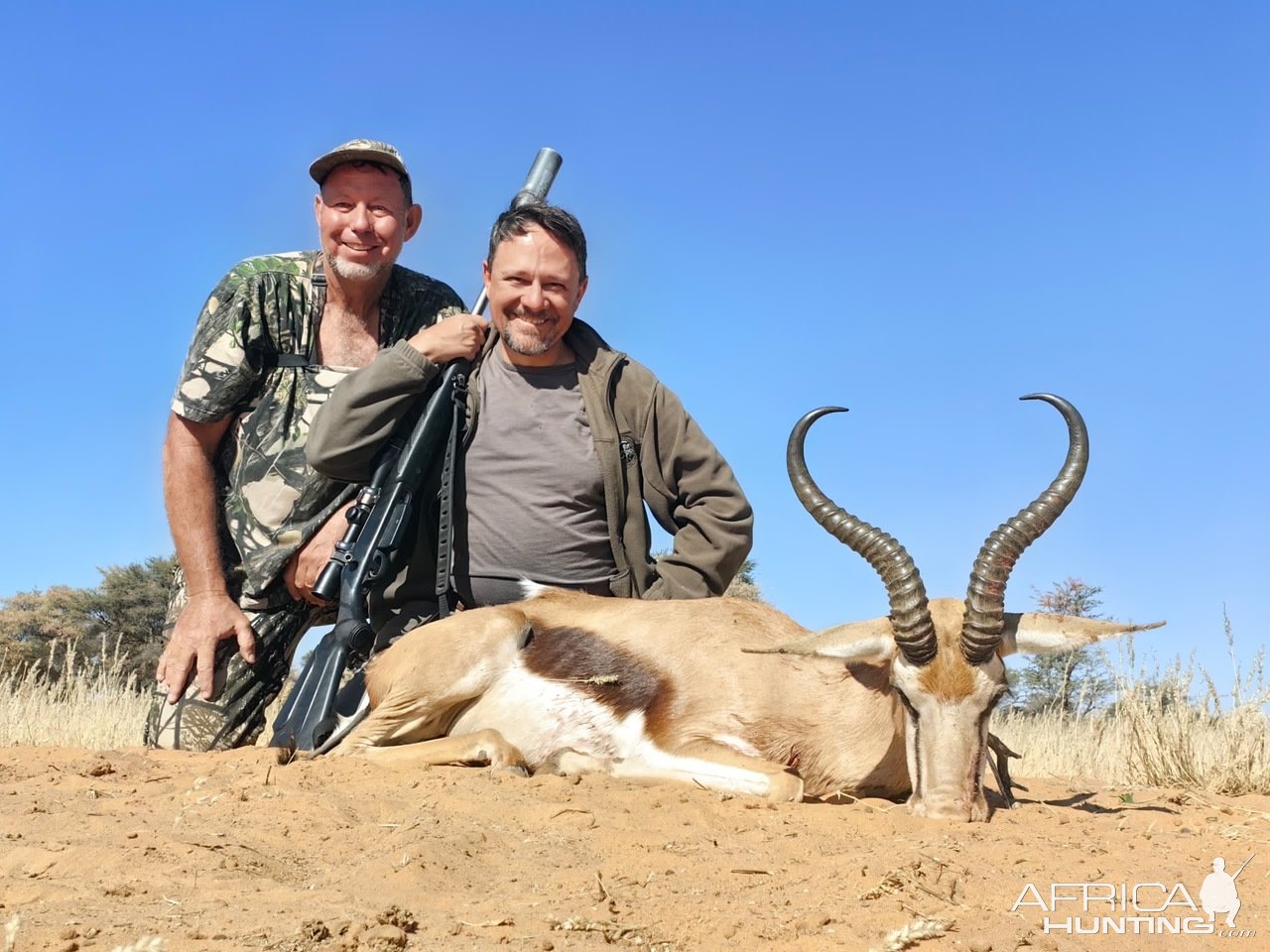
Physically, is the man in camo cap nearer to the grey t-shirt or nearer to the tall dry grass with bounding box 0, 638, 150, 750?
the tall dry grass with bounding box 0, 638, 150, 750

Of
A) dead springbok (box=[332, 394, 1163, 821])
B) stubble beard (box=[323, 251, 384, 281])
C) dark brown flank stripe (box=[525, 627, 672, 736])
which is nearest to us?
dead springbok (box=[332, 394, 1163, 821])

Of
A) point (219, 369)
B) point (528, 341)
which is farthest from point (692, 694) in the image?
point (219, 369)

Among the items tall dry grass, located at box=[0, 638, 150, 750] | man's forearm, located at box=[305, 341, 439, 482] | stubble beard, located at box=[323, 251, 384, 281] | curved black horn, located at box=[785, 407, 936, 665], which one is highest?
stubble beard, located at box=[323, 251, 384, 281]

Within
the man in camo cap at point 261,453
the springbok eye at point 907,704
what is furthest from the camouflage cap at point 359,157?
the springbok eye at point 907,704

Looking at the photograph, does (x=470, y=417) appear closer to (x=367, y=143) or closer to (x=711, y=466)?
(x=711, y=466)

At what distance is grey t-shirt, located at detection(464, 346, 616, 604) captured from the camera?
6781mm

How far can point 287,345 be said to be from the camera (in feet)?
26.7

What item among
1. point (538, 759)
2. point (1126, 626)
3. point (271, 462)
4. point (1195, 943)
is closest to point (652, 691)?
point (538, 759)

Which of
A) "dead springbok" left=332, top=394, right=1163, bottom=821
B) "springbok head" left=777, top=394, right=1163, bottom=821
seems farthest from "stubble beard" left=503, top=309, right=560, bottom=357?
"springbok head" left=777, top=394, right=1163, bottom=821

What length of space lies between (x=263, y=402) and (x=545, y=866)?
507cm

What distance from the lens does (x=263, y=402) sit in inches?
319

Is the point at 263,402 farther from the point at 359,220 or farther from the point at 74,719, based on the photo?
the point at 74,719

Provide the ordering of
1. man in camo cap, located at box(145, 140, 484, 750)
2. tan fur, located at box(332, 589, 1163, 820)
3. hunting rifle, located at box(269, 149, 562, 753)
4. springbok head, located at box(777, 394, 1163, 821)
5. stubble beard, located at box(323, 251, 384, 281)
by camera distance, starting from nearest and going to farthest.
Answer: springbok head, located at box(777, 394, 1163, 821) < tan fur, located at box(332, 589, 1163, 820) < hunting rifle, located at box(269, 149, 562, 753) < man in camo cap, located at box(145, 140, 484, 750) < stubble beard, located at box(323, 251, 384, 281)

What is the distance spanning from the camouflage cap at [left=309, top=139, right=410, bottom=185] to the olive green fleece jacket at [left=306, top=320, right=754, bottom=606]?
1835mm
